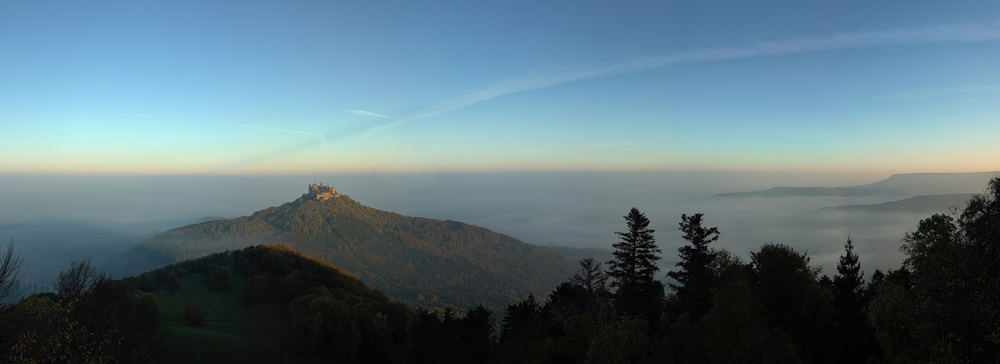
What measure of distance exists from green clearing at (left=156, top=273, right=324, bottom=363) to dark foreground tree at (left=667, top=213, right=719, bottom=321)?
66457mm

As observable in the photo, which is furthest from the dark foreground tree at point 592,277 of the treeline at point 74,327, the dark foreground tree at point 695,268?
the treeline at point 74,327

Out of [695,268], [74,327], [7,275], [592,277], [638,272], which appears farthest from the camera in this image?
[592,277]

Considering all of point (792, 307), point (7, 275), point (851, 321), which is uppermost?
point (7, 275)

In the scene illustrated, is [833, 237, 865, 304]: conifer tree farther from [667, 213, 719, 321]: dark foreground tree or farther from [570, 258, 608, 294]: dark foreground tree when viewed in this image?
[570, 258, 608, 294]: dark foreground tree

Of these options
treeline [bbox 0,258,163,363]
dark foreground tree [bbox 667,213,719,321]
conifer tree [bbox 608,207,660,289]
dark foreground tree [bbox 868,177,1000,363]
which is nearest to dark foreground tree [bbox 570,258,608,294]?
conifer tree [bbox 608,207,660,289]

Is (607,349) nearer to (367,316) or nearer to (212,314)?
(367,316)

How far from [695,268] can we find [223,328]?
97.5 meters

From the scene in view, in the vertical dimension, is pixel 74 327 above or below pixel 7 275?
below

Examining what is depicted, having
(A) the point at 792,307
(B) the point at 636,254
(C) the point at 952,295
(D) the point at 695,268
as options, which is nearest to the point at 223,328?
(B) the point at 636,254

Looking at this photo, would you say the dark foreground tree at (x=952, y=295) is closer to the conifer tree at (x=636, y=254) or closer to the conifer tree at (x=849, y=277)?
the conifer tree at (x=849, y=277)

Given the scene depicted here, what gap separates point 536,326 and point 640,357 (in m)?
22.6

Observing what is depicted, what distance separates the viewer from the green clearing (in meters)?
68.4

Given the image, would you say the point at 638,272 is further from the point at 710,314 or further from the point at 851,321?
the point at 851,321

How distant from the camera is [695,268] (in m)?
36.2
